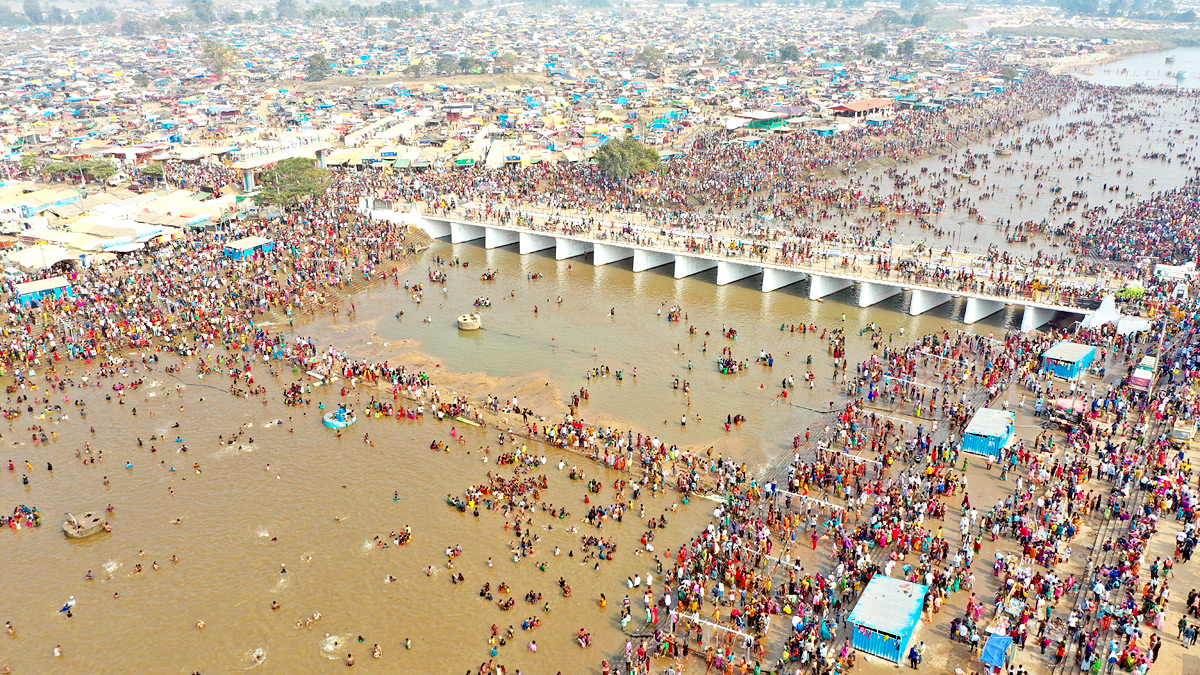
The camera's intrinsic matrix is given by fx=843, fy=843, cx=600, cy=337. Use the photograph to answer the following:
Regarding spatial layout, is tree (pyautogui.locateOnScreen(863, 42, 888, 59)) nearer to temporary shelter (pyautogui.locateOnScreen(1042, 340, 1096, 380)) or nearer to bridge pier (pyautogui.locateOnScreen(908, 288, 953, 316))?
bridge pier (pyautogui.locateOnScreen(908, 288, 953, 316))

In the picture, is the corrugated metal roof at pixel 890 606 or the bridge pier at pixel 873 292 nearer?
the corrugated metal roof at pixel 890 606

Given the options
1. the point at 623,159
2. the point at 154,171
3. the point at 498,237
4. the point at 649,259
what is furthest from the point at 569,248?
the point at 154,171

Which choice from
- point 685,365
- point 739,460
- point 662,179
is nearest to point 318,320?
point 685,365

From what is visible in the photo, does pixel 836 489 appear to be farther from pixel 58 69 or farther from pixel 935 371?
pixel 58 69

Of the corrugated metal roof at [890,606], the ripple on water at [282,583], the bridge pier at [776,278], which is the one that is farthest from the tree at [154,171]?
the corrugated metal roof at [890,606]

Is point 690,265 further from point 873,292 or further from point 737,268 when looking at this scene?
point 873,292

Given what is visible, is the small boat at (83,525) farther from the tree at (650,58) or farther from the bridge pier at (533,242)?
the tree at (650,58)

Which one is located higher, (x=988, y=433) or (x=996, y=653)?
(x=988, y=433)
